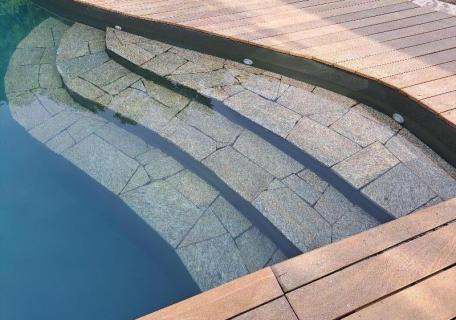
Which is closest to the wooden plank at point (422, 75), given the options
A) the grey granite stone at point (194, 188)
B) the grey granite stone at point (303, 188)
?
the grey granite stone at point (303, 188)

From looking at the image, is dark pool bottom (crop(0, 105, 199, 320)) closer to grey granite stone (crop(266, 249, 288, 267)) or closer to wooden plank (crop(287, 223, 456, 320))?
grey granite stone (crop(266, 249, 288, 267))

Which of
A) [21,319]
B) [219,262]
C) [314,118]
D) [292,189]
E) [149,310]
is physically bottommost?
[21,319]

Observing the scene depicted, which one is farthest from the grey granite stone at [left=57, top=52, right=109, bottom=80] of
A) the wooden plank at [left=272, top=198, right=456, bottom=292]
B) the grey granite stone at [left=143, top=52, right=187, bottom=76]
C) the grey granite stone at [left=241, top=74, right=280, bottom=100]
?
the wooden plank at [left=272, top=198, right=456, bottom=292]

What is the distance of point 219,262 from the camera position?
119 inches

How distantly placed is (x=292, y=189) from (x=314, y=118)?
2.74 ft

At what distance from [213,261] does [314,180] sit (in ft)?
3.65

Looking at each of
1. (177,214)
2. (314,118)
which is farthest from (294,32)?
(177,214)

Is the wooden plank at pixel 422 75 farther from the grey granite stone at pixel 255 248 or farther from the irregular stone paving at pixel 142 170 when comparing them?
the grey granite stone at pixel 255 248

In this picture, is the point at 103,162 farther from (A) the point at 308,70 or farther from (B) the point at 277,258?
(A) the point at 308,70

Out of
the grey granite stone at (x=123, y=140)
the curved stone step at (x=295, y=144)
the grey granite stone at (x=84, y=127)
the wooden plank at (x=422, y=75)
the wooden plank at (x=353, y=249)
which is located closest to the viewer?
the wooden plank at (x=353, y=249)

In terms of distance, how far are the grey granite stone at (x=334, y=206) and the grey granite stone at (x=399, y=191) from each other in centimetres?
17

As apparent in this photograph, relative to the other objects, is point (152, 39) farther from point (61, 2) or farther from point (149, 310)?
point (149, 310)

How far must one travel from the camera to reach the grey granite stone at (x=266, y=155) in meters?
3.47

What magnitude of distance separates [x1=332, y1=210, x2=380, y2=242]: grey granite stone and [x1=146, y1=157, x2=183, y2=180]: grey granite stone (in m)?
1.63
